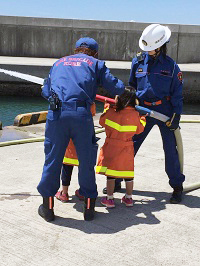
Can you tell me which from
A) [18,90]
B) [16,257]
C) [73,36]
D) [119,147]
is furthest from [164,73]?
[73,36]

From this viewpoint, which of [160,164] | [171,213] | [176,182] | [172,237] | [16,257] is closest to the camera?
[16,257]

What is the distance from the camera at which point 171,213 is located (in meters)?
4.29

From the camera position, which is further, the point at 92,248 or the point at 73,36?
the point at 73,36

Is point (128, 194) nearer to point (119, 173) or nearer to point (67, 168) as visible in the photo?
point (119, 173)

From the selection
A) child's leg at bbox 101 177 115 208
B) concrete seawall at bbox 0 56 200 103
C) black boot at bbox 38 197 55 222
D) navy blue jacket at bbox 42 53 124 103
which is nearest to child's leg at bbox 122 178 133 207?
child's leg at bbox 101 177 115 208

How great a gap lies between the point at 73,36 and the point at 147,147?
1777 centimetres

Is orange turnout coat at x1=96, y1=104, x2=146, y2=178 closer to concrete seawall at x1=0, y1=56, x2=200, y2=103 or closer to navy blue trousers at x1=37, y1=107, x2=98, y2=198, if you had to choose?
navy blue trousers at x1=37, y1=107, x2=98, y2=198

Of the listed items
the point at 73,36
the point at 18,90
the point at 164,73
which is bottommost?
the point at 18,90

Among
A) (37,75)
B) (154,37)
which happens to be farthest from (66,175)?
(37,75)

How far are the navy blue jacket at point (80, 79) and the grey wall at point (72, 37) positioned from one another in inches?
803

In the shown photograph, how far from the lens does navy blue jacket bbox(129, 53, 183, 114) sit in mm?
4387

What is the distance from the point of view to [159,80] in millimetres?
4379

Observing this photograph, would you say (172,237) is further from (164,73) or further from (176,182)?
(164,73)

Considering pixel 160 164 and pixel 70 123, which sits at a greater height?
pixel 70 123
